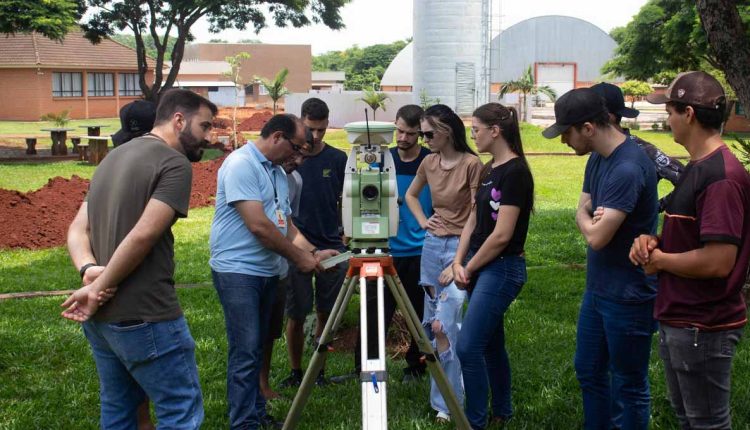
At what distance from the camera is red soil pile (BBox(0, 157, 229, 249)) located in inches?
469

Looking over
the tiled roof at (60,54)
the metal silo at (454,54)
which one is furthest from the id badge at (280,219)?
the tiled roof at (60,54)

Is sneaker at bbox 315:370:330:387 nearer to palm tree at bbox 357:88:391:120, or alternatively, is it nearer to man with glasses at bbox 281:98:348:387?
man with glasses at bbox 281:98:348:387

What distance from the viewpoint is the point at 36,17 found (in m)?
24.6

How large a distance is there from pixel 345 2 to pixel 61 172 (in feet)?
47.3

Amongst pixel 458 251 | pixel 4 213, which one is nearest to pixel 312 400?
pixel 458 251

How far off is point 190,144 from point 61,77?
50491 mm

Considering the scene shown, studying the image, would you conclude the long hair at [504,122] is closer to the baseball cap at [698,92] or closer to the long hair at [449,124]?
the long hair at [449,124]

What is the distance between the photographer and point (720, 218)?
322 centimetres

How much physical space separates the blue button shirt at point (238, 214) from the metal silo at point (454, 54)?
136 feet

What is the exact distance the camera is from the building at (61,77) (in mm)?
48162

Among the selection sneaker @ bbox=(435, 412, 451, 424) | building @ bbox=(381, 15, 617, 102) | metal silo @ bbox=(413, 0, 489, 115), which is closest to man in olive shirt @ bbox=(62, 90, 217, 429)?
sneaker @ bbox=(435, 412, 451, 424)

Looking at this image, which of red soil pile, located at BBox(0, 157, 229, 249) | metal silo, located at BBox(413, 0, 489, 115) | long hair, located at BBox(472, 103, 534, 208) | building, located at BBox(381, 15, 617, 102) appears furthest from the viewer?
building, located at BBox(381, 15, 617, 102)

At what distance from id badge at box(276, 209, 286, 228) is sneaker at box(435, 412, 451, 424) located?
1.44 metres

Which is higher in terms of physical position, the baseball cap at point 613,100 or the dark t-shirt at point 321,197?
the baseball cap at point 613,100
